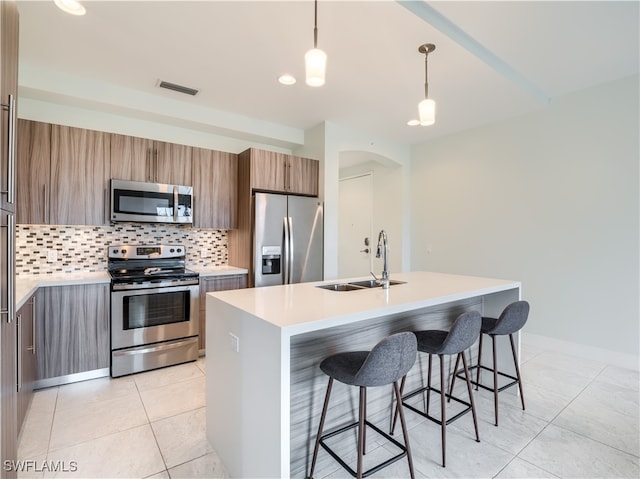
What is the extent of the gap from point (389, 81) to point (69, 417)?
3.69 m

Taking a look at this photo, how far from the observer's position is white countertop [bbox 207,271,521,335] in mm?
1461

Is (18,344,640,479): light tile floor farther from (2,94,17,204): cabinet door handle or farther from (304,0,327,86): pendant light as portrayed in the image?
→ (304,0,327,86): pendant light

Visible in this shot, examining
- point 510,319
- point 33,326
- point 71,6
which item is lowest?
point 33,326

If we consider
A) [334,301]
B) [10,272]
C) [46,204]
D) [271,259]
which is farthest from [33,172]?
[334,301]

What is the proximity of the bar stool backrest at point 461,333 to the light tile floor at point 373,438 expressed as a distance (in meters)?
0.63

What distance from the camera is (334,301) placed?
1.82 m

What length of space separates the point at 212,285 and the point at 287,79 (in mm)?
2161

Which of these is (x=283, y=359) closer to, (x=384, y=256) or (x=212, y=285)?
(x=384, y=256)

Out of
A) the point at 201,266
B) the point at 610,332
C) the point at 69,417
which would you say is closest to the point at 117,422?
the point at 69,417

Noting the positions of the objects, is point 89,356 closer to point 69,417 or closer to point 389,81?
point 69,417

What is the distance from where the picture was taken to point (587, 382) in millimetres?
2861

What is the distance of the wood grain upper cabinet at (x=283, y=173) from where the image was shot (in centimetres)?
367

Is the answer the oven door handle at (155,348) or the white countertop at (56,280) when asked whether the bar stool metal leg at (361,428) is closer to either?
the white countertop at (56,280)

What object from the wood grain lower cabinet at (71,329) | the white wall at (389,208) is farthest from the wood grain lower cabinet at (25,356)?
the white wall at (389,208)
